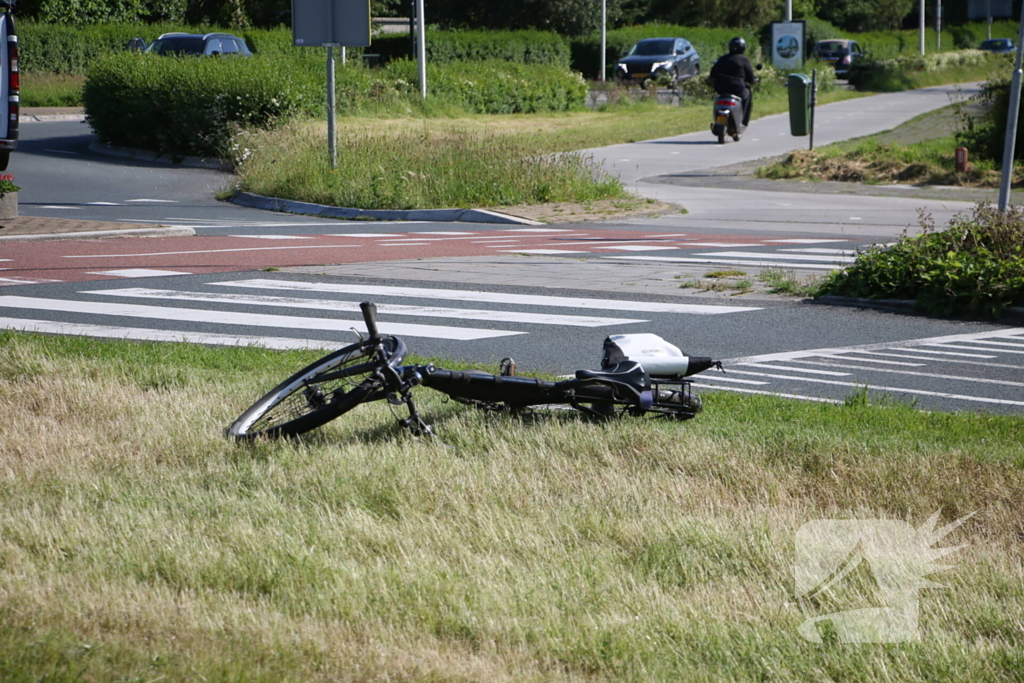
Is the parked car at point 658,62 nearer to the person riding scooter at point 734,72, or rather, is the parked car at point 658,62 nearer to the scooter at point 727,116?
the scooter at point 727,116

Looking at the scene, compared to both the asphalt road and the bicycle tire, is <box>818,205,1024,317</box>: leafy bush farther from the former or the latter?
the bicycle tire

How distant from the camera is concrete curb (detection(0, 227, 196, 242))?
14664mm

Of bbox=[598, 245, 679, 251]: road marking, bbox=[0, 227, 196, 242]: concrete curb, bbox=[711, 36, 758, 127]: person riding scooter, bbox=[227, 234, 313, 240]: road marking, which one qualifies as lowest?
bbox=[598, 245, 679, 251]: road marking

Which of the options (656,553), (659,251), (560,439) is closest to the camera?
(656,553)

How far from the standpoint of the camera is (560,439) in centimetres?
581

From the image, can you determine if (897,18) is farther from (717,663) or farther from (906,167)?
(717,663)

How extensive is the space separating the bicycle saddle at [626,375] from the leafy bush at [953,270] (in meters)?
5.17

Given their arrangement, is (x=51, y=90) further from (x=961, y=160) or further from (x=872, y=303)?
(x=872, y=303)

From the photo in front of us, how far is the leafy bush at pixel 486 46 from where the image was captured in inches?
2014

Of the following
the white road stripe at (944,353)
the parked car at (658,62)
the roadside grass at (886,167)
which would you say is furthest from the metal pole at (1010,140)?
the parked car at (658,62)

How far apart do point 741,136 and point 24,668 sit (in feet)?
99.3

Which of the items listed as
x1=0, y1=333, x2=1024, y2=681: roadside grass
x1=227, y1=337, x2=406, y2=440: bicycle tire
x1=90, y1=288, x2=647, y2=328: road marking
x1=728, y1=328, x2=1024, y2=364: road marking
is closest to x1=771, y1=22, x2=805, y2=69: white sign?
x1=728, y1=328, x2=1024, y2=364: road marking

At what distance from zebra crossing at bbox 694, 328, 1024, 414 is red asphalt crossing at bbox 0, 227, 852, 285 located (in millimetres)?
4399

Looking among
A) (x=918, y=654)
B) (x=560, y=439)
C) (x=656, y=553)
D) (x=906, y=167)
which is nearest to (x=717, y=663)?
(x=918, y=654)
